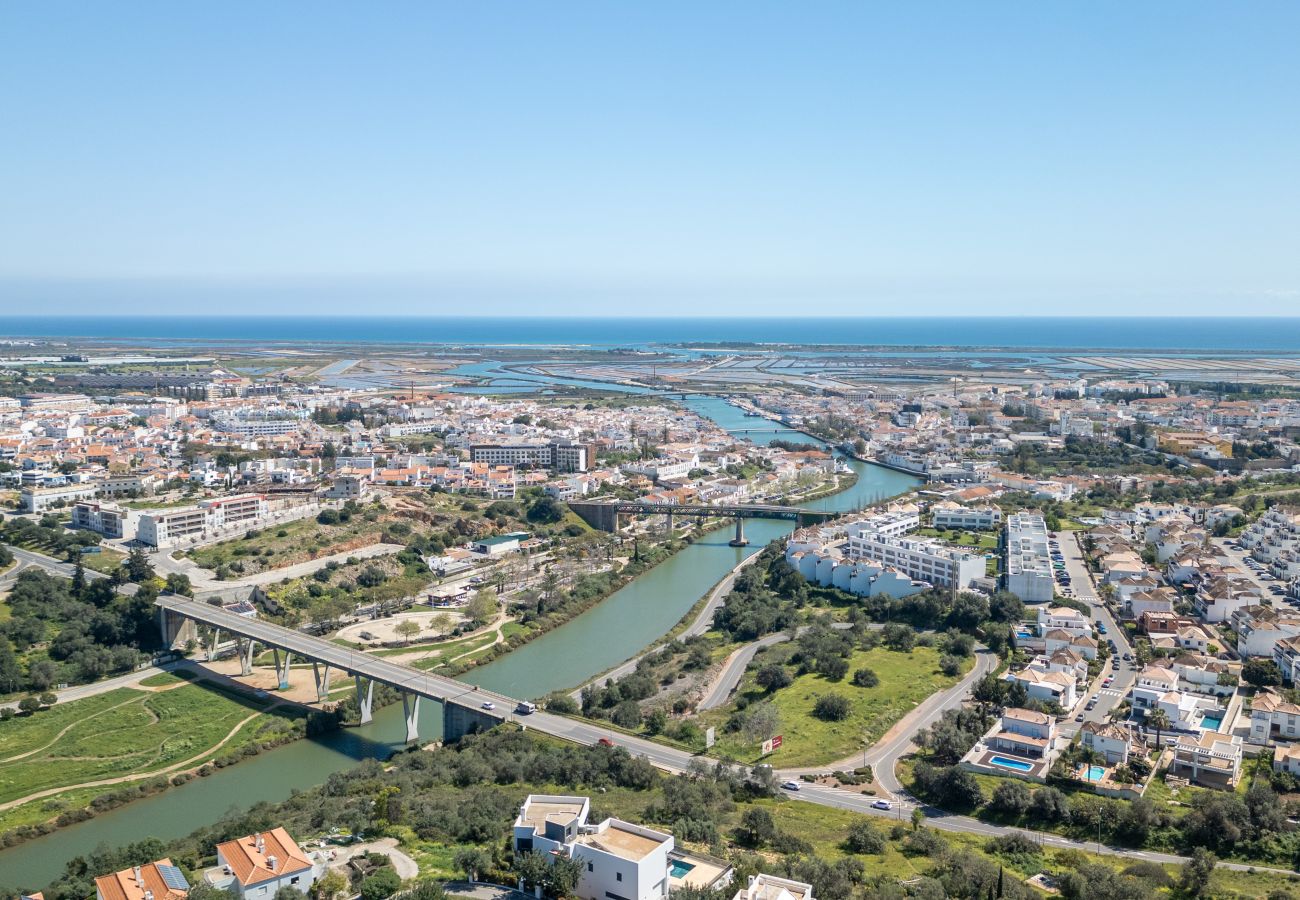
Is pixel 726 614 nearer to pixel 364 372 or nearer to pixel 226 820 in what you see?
pixel 226 820

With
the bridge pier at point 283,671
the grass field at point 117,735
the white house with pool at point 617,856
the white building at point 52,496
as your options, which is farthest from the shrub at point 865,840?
the white building at point 52,496

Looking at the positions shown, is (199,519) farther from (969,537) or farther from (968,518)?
(968,518)

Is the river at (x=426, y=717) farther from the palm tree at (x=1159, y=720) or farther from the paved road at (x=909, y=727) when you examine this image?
the palm tree at (x=1159, y=720)

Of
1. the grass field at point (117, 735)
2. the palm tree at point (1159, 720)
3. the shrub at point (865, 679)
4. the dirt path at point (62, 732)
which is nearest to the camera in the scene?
the palm tree at point (1159, 720)

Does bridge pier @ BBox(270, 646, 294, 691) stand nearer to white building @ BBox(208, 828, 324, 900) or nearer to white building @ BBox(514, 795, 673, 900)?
white building @ BBox(208, 828, 324, 900)

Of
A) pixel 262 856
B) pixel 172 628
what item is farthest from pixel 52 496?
pixel 262 856

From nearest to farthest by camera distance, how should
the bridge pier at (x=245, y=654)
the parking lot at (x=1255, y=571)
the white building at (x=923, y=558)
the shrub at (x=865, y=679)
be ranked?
the shrub at (x=865, y=679) < the bridge pier at (x=245, y=654) < the parking lot at (x=1255, y=571) < the white building at (x=923, y=558)
